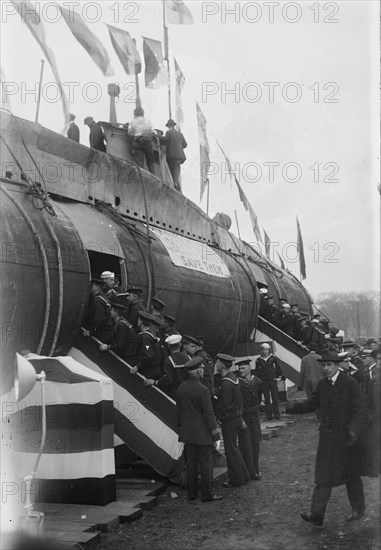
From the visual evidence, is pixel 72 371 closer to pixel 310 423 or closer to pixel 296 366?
pixel 310 423

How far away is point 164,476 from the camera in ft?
26.8

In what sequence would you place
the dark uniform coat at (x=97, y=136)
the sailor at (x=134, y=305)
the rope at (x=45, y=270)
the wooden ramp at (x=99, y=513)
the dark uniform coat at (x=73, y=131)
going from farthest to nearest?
the dark uniform coat at (x=73, y=131) < the dark uniform coat at (x=97, y=136) < the sailor at (x=134, y=305) < the rope at (x=45, y=270) < the wooden ramp at (x=99, y=513)

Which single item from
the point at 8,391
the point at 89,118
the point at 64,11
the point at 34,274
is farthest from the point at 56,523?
the point at 89,118

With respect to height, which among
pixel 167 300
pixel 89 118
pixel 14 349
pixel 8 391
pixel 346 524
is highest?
pixel 89 118

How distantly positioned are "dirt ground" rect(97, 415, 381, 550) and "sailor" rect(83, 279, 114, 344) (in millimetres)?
2100

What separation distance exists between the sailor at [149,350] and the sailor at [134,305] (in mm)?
251

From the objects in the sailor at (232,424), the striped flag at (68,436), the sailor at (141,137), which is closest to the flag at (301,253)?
the sailor at (141,137)

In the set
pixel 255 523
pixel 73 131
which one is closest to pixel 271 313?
pixel 73 131

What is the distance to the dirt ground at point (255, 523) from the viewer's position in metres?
5.97

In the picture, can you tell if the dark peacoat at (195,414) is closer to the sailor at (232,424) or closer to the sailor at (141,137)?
the sailor at (232,424)

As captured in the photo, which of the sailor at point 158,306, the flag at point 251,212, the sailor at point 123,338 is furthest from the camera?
the flag at point 251,212

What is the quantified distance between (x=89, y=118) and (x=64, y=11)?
380cm

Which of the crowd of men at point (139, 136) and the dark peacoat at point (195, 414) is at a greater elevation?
the crowd of men at point (139, 136)

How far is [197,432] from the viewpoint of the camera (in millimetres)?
7730
